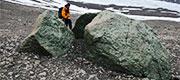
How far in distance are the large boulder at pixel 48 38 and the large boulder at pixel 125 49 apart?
4.88 ft

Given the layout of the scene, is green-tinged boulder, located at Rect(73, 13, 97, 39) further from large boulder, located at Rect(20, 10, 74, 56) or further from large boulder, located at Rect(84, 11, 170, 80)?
large boulder, located at Rect(84, 11, 170, 80)

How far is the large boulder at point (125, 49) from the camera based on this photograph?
6426 mm

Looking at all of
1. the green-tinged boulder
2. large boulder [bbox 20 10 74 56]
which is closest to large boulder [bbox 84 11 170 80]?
large boulder [bbox 20 10 74 56]

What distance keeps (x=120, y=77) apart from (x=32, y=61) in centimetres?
402

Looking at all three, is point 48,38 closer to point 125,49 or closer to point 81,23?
point 81,23

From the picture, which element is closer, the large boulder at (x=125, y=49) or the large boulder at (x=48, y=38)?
the large boulder at (x=125, y=49)

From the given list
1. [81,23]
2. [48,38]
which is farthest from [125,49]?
[81,23]

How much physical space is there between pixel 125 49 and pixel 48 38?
371cm

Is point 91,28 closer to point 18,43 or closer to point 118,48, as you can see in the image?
point 118,48

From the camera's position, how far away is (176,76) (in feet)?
23.5

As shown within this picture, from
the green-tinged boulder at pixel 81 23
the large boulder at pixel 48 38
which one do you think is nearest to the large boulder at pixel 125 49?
the large boulder at pixel 48 38

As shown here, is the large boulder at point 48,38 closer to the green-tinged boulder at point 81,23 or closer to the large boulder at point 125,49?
the large boulder at point 125,49

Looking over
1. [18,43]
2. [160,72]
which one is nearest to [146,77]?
[160,72]

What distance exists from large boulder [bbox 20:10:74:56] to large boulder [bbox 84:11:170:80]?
58.5 inches
